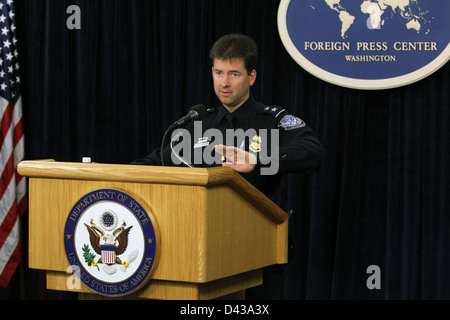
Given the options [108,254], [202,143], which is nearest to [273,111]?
[202,143]

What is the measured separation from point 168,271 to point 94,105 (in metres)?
2.50

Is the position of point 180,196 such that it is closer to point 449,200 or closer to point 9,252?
point 449,200

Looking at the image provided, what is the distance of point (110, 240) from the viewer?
2.19 metres

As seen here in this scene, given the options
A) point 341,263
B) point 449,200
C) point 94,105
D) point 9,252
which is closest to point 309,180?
point 341,263

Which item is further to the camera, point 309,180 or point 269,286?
point 309,180

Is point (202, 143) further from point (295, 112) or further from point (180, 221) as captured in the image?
point (295, 112)

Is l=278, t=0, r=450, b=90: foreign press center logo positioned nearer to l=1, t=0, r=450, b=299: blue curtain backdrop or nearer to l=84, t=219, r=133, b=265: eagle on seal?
l=1, t=0, r=450, b=299: blue curtain backdrop

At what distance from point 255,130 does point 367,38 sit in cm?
122

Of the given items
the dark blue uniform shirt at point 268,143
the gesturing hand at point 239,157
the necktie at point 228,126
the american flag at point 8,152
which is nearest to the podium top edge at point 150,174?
the gesturing hand at point 239,157

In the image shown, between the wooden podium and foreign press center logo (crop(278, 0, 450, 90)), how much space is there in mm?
1683

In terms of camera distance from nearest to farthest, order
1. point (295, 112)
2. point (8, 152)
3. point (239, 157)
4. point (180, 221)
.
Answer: point (180, 221) → point (239, 157) → point (295, 112) → point (8, 152)

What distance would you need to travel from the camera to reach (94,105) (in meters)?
4.43

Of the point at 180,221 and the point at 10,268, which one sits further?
the point at 10,268

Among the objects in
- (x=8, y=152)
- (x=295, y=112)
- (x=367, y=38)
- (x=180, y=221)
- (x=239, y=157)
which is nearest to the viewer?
(x=180, y=221)
